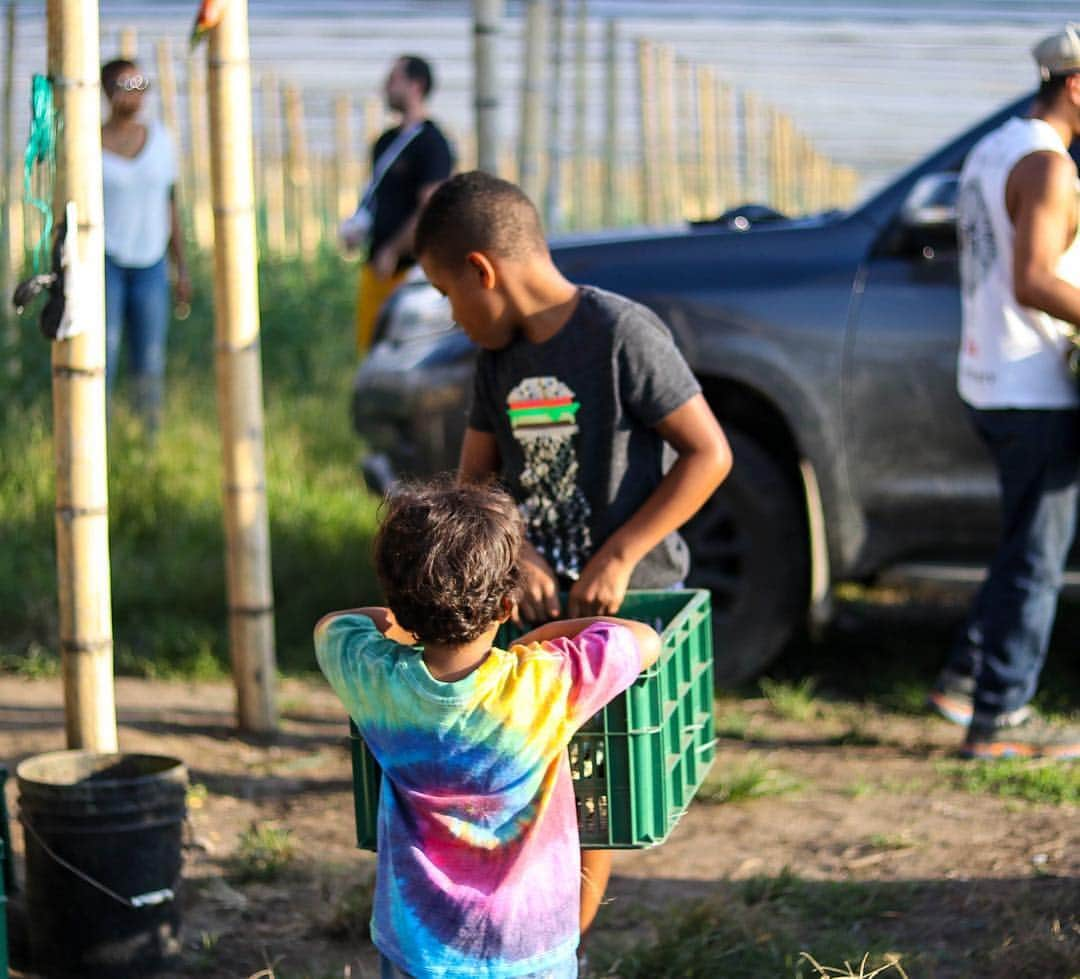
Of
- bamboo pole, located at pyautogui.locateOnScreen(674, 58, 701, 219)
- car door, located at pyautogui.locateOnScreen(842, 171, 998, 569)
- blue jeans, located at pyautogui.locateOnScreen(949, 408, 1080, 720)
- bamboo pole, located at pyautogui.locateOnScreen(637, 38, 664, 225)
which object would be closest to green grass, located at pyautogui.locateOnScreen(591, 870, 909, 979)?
blue jeans, located at pyautogui.locateOnScreen(949, 408, 1080, 720)

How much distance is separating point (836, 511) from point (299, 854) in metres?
2.02

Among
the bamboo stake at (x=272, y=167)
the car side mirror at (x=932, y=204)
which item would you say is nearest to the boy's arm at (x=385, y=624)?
the car side mirror at (x=932, y=204)

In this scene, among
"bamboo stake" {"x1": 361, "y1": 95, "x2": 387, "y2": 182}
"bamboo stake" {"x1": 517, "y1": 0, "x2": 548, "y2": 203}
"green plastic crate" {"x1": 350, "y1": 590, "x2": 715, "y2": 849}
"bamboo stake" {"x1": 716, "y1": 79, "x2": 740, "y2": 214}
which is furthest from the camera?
"bamboo stake" {"x1": 716, "y1": 79, "x2": 740, "y2": 214}

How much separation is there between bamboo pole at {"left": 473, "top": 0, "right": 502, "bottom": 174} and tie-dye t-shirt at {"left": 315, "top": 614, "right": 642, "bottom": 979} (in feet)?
11.8

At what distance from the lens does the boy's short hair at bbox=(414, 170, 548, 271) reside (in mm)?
3346

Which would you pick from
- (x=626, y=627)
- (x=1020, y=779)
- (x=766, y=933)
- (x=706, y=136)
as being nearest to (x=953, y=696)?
(x=1020, y=779)

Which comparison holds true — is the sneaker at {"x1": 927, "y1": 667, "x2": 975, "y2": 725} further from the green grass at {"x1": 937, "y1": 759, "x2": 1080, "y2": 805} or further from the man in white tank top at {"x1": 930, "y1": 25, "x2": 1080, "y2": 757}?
the green grass at {"x1": 937, "y1": 759, "x2": 1080, "y2": 805}

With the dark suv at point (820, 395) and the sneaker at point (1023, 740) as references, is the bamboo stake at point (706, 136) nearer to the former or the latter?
the dark suv at point (820, 395)

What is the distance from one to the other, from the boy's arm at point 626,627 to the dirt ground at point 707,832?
120cm

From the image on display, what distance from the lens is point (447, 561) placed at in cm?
247

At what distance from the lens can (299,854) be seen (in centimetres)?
444

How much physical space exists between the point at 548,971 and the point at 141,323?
6.47 meters

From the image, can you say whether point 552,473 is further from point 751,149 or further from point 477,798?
point 751,149

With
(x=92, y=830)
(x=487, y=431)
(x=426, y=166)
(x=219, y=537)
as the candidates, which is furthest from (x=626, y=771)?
(x=426, y=166)
